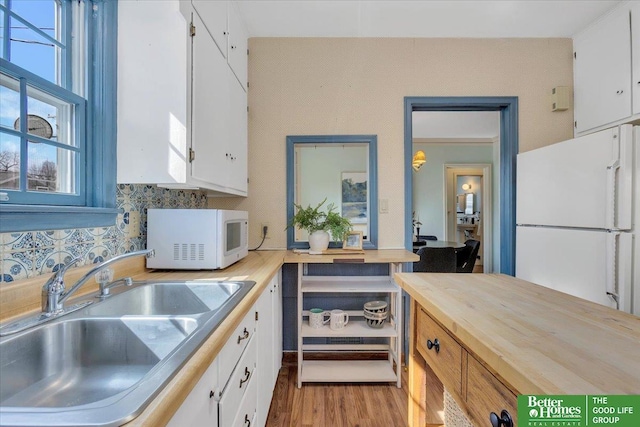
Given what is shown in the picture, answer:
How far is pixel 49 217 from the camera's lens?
3.36 feet

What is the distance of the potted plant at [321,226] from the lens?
2215 millimetres

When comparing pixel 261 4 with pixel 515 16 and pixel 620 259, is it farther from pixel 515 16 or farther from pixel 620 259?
pixel 620 259

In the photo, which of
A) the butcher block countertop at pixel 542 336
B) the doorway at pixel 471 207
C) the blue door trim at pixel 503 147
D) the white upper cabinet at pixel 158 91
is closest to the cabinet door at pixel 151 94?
the white upper cabinet at pixel 158 91

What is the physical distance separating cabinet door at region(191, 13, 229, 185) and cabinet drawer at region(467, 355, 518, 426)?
129 cm

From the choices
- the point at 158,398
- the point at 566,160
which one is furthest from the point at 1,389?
the point at 566,160

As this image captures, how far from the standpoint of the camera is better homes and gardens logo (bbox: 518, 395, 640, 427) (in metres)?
0.49

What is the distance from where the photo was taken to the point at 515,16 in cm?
219

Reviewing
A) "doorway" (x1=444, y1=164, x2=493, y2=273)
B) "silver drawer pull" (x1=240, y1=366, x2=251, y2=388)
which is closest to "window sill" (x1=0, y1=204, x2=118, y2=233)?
"silver drawer pull" (x1=240, y1=366, x2=251, y2=388)

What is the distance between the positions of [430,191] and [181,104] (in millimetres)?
5408

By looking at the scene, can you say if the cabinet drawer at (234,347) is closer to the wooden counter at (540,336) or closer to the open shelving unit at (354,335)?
the wooden counter at (540,336)

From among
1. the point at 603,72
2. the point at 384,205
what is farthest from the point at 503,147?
the point at 384,205

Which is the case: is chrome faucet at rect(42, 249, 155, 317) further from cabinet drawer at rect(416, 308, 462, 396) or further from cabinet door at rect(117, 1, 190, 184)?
cabinet drawer at rect(416, 308, 462, 396)

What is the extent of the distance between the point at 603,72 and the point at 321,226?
2.28 metres

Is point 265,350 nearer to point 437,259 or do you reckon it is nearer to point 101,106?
point 101,106
